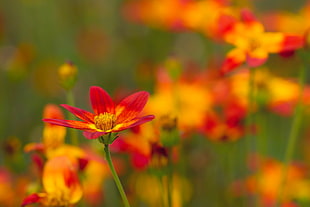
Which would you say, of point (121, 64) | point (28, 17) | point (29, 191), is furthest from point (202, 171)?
point (28, 17)

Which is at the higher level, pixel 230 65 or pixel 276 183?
pixel 230 65

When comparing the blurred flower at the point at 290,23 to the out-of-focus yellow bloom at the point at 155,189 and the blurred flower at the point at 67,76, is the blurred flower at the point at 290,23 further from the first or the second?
the blurred flower at the point at 67,76

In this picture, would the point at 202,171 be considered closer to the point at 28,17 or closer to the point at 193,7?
the point at 193,7

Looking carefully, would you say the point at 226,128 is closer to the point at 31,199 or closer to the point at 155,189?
the point at 155,189

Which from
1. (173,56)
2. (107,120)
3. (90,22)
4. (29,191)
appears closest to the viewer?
(107,120)

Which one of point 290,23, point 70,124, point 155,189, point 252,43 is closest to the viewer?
point 70,124

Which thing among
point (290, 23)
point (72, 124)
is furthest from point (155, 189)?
point (290, 23)

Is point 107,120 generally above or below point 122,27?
below

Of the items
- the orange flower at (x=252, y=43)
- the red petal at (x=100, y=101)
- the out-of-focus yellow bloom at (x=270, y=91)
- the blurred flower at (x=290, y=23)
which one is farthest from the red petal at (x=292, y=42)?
the blurred flower at (x=290, y=23)
